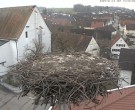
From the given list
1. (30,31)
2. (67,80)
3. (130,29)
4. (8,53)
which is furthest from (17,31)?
(130,29)

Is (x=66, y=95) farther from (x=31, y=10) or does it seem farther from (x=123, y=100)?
(x=31, y=10)

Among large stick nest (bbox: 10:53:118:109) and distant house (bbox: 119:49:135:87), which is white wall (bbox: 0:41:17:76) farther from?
large stick nest (bbox: 10:53:118:109)

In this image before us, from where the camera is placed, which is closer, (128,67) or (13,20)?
(128,67)

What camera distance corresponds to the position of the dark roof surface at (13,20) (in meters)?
21.2

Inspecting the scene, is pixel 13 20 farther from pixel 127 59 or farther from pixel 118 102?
pixel 118 102

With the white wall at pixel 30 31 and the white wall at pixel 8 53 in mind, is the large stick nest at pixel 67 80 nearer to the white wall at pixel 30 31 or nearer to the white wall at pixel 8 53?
the white wall at pixel 8 53

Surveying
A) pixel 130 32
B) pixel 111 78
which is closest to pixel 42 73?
pixel 111 78

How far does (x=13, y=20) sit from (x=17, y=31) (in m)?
1.53

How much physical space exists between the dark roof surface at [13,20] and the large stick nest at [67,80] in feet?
52.7

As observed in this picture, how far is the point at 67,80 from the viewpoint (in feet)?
14.4

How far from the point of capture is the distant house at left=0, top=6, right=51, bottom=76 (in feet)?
68.0

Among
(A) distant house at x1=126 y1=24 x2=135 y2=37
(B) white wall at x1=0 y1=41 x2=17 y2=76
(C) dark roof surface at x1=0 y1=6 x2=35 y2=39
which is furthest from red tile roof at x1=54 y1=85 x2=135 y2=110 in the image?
(A) distant house at x1=126 y1=24 x2=135 y2=37

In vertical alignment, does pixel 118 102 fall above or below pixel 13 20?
below

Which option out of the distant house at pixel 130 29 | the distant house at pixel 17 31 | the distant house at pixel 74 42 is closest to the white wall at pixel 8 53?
the distant house at pixel 17 31
